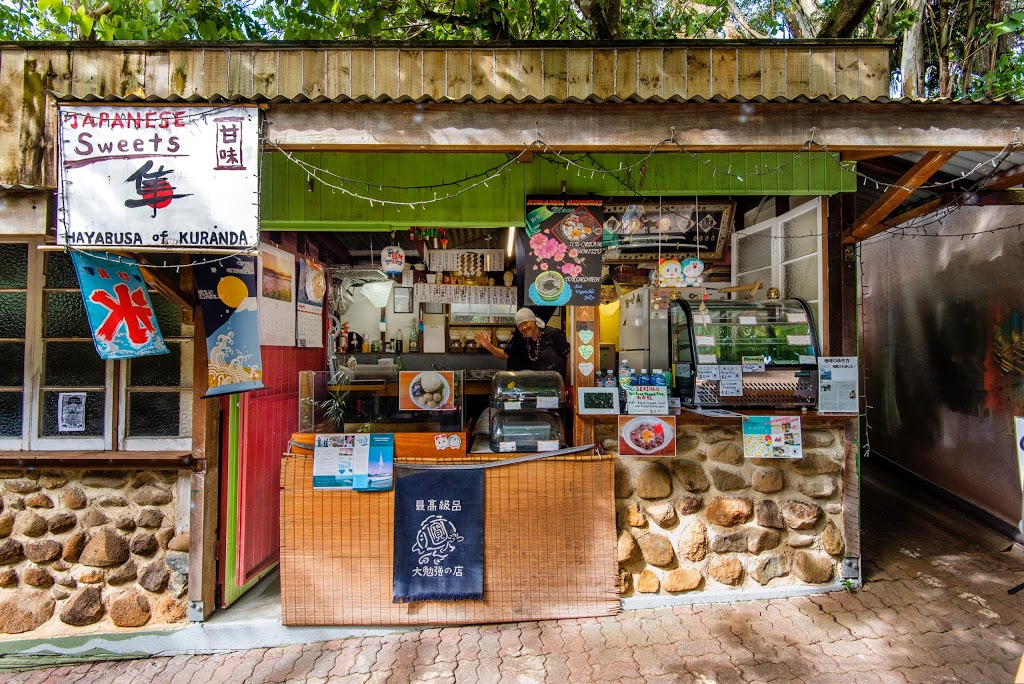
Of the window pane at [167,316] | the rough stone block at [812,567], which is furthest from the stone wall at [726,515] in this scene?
the window pane at [167,316]

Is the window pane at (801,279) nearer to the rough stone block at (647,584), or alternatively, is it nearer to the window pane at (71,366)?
the rough stone block at (647,584)

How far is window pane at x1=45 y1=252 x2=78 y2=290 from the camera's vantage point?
13.4ft

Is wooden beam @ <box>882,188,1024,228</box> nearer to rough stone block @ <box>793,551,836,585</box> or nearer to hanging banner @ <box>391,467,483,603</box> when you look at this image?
rough stone block @ <box>793,551,836,585</box>

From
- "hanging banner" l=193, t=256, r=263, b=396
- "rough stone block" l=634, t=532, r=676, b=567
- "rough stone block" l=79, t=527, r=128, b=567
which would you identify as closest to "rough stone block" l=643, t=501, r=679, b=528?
"rough stone block" l=634, t=532, r=676, b=567

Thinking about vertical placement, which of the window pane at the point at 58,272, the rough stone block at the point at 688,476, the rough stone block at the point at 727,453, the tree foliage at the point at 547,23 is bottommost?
the rough stone block at the point at 688,476

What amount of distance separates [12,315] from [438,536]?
390cm

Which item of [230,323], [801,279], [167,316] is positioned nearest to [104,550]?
[167,316]

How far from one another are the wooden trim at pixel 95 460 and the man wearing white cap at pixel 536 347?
3048mm

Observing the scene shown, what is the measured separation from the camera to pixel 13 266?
4109 millimetres

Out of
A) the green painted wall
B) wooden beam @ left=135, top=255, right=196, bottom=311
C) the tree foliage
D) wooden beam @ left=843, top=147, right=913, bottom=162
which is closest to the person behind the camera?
wooden beam @ left=843, top=147, right=913, bottom=162

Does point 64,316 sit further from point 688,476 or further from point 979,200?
point 979,200

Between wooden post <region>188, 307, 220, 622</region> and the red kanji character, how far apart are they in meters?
0.34

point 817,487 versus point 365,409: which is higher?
point 365,409

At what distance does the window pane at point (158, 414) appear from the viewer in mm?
4086
